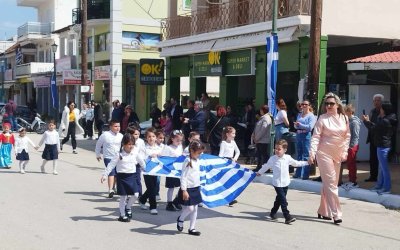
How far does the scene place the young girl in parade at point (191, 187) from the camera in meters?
8.13

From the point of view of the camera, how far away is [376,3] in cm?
1725

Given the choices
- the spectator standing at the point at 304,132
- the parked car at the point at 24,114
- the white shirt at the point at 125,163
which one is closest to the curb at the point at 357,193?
the spectator standing at the point at 304,132

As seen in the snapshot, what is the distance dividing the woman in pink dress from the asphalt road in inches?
16.1

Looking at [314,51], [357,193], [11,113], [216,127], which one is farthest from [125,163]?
[11,113]

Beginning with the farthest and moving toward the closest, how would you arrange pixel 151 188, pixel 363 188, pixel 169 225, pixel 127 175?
1. pixel 363 188
2. pixel 151 188
3. pixel 127 175
4. pixel 169 225

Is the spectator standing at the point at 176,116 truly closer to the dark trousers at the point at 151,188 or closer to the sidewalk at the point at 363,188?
the sidewalk at the point at 363,188

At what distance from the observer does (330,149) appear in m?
9.22

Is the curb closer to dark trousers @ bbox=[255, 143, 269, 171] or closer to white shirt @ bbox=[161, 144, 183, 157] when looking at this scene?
dark trousers @ bbox=[255, 143, 269, 171]

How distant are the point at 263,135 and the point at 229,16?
311 inches

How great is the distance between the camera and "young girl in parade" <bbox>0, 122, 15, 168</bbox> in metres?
15.6

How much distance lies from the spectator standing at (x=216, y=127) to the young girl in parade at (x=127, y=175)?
572 cm

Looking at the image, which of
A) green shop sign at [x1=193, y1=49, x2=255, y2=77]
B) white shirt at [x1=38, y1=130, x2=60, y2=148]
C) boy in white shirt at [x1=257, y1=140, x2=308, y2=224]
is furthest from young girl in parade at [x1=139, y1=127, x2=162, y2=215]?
green shop sign at [x1=193, y1=49, x2=255, y2=77]

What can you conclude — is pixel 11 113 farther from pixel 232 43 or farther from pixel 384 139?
pixel 384 139

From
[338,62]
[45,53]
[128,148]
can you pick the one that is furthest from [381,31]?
[45,53]
